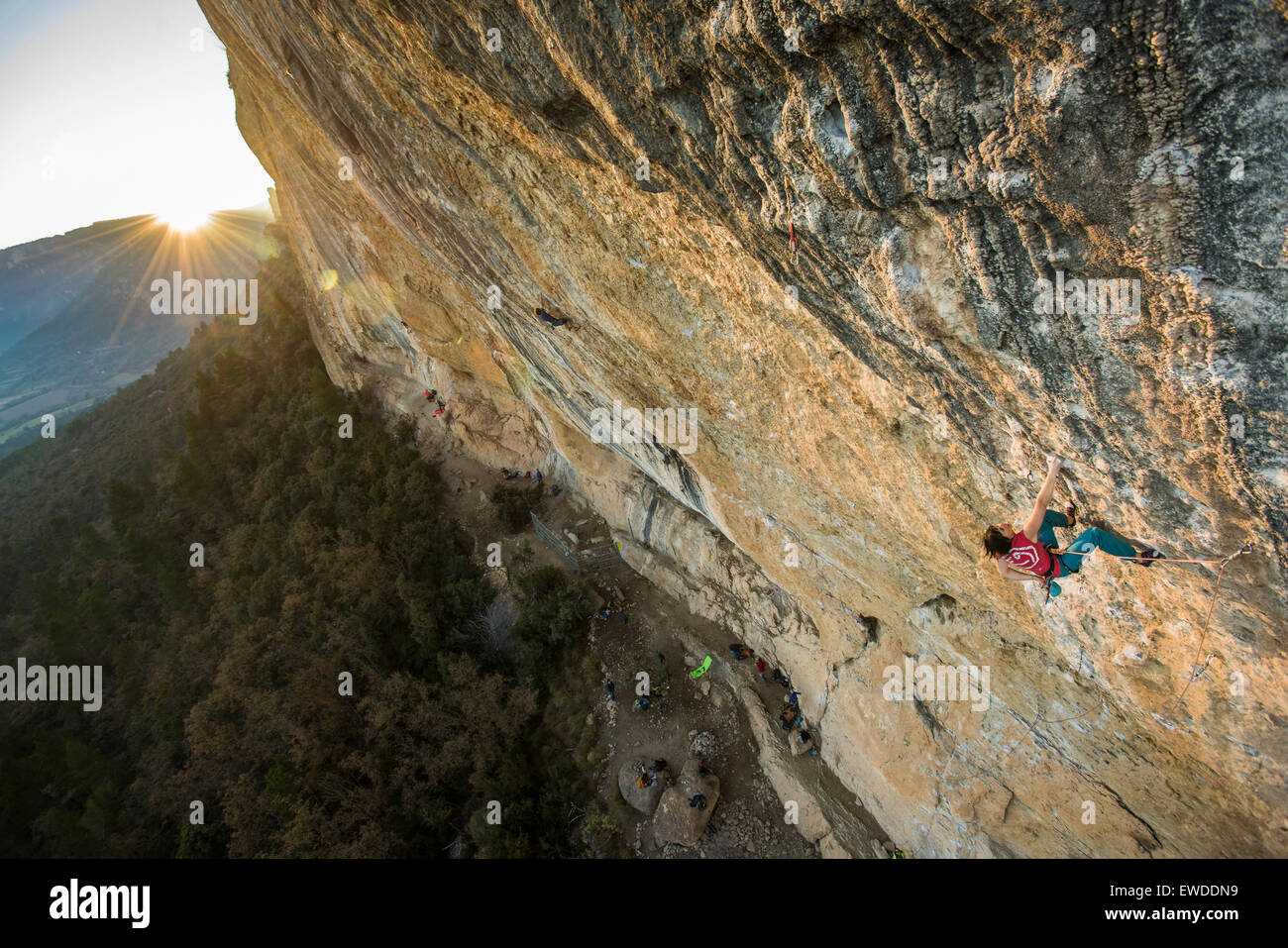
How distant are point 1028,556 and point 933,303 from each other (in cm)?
201

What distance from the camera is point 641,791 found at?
40.8 ft

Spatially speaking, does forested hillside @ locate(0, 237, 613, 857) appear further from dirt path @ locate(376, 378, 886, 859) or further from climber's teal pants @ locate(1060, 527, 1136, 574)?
climber's teal pants @ locate(1060, 527, 1136, 574)

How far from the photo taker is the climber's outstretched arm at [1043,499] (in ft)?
12.6

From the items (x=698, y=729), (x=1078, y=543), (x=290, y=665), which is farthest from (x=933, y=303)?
(x=290, y=665)

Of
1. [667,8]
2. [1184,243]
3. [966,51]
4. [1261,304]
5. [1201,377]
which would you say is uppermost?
[667,8]

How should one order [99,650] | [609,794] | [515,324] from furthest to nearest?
[99,650] → [609,794] → [515,324]

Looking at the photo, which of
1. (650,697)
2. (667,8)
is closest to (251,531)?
(650,697)

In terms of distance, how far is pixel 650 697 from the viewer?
13.7 meters

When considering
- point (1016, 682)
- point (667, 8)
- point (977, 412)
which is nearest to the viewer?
point (667, 8)

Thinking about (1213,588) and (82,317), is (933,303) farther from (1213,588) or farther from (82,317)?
(82,317)

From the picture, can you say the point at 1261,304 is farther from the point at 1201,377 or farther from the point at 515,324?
the point at 515,324

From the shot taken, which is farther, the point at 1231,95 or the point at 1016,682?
the point at 1016,682

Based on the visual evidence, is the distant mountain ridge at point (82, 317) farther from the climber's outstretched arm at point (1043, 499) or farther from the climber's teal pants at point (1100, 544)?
the climber's teal pants at point (1100, 544)

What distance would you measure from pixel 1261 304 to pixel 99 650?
3197 centimetres
